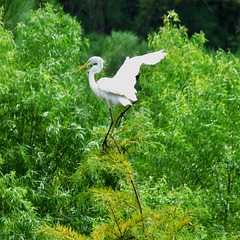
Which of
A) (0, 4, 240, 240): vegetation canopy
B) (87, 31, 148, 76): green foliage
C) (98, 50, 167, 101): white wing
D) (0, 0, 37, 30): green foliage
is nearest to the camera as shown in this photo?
(98, 50, 167, 101): white wing

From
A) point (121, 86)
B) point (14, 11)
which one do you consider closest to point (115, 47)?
point (14, 11)

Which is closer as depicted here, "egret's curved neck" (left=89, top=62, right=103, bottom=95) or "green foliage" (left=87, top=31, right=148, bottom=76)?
"egret's curved neck" (left=89, top=62, right=103, bottom=95)

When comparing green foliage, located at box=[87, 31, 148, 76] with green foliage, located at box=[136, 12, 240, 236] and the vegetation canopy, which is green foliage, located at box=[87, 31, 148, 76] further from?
green foliage, located at box=[136, 12, 240, 236]

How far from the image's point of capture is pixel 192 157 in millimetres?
5004

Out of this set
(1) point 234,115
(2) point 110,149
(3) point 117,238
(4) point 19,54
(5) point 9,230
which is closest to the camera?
(3) point 117,238

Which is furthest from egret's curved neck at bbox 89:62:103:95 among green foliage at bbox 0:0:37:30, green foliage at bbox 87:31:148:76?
green foliage at bbox 87:31:148:76

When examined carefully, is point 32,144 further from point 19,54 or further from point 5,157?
point 19,54

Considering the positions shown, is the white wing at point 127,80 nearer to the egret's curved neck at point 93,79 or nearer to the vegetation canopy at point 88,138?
the egret's curved neck at point 93,79

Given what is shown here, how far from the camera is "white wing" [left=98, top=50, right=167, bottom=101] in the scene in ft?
9.51

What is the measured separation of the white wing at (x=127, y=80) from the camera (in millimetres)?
2898

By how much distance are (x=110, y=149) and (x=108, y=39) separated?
5722 millimetres

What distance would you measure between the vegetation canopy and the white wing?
130 centimetres

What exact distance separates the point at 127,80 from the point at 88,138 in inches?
78.0

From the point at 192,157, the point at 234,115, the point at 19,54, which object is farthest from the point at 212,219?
the point at 19,54
